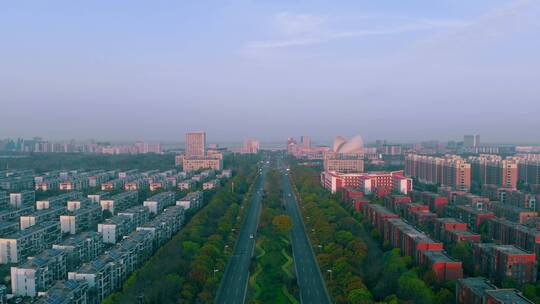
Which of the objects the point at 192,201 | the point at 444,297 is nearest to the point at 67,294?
the point at 444,297

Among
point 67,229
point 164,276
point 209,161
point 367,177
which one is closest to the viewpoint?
point 164,276

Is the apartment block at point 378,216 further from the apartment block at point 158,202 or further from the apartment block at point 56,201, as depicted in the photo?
the apartment block at point 56,201

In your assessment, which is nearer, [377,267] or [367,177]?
[377,267]

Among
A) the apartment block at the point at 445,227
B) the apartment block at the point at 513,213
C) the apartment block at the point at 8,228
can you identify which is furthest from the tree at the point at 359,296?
the apartment block at the point at 8,228

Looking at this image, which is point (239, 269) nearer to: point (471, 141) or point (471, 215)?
point (471, 215)

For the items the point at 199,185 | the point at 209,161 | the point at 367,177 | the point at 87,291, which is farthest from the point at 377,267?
the point at 209,161

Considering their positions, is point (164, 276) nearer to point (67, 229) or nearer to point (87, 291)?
point (87, 291)
